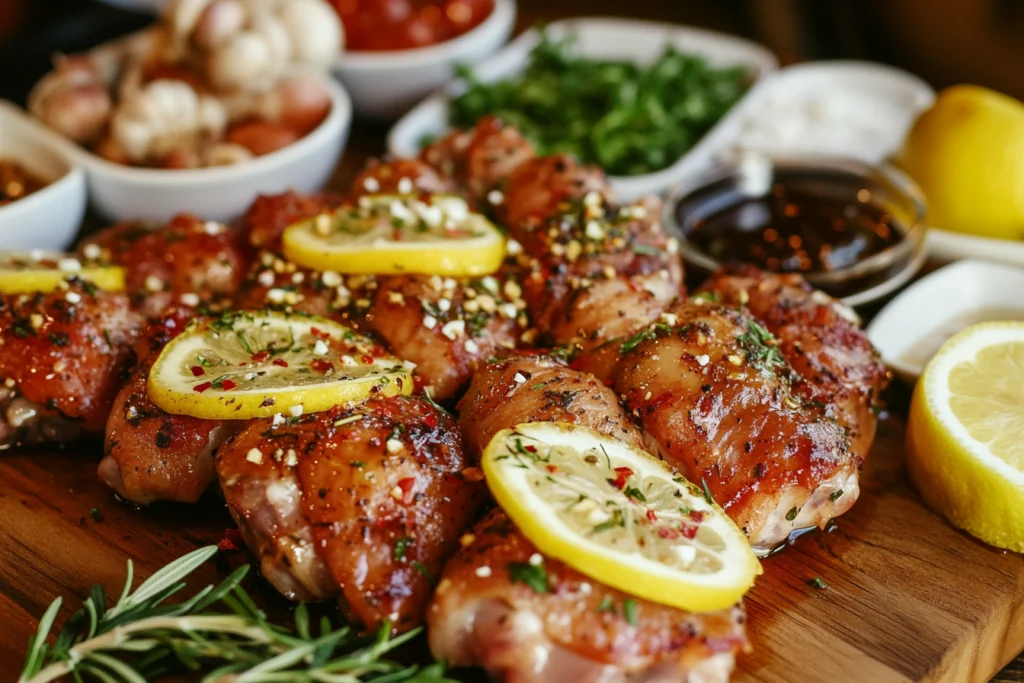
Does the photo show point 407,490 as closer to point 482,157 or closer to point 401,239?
point 401,239

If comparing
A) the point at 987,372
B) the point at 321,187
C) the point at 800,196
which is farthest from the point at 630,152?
the point at 987,372

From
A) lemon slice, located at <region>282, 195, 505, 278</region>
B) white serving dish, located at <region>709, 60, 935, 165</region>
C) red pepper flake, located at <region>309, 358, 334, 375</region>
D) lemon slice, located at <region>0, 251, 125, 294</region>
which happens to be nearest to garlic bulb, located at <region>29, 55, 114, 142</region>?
lemon slice, located at <region>0, 251, 125, 294</region>

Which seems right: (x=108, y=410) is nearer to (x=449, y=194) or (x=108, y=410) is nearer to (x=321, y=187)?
(x=449, y=194)

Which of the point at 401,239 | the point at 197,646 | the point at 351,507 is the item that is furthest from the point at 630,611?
the point at 401,239

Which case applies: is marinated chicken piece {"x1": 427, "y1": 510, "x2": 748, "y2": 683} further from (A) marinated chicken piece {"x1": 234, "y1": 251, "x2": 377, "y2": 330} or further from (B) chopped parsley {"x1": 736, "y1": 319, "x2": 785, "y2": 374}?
(A) marinated chicken piece {"x1": 234, "y1": 251, "x2": 377, "y2": 330}

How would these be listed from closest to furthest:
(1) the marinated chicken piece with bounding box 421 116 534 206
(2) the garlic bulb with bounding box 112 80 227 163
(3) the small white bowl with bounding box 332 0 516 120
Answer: (1) the marinated chicken piece with bounding box 421 116 534 206
(2) the garlic bulb with bounding box 112 80 227 163
(3) the small white bowl with bounding box 332 0 516 120

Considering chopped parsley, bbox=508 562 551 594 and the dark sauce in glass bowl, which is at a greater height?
chopped parsley, bbox=508 562 551 594
